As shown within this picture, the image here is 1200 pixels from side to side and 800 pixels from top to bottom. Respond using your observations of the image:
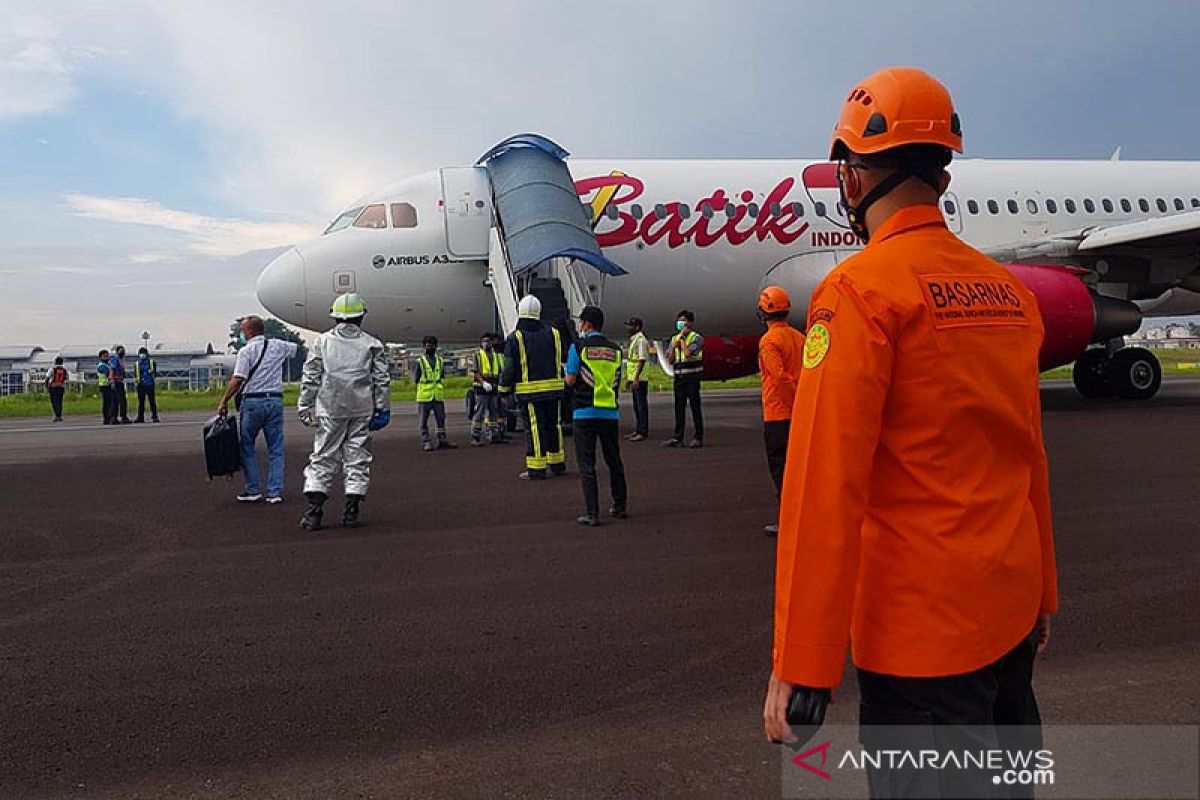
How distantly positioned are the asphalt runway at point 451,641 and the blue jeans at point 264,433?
0.52 metres

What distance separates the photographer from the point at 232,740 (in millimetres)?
3824

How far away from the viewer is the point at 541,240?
14.4 m

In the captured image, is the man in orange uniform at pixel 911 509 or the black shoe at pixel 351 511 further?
the black shoe at pixel 351 511

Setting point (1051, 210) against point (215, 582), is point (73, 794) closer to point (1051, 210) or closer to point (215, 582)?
point (215, 582)

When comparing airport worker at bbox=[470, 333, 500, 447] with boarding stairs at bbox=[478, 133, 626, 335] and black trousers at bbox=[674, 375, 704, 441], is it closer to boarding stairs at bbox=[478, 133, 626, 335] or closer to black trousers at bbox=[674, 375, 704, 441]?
boarding stairs at bbox=[478, 133, 626, 335]

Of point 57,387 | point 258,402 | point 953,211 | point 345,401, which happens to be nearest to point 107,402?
point 57,387

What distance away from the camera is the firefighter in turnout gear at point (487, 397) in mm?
14282

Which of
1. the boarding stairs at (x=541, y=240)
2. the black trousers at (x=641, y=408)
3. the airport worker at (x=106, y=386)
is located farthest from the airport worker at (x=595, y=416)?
the airport worker at (x=106, y=386)

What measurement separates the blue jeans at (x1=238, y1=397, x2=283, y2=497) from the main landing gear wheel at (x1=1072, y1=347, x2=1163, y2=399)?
51.0ft

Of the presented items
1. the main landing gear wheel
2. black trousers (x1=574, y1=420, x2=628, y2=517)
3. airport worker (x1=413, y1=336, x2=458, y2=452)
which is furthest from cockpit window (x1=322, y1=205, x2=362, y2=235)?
the main landing gear wheel

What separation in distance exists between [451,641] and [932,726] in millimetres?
3435

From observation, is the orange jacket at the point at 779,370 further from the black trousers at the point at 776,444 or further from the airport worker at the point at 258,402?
the airport worker at the point at 258,402

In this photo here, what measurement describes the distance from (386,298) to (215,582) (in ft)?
34.0

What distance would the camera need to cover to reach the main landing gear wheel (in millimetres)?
19016
